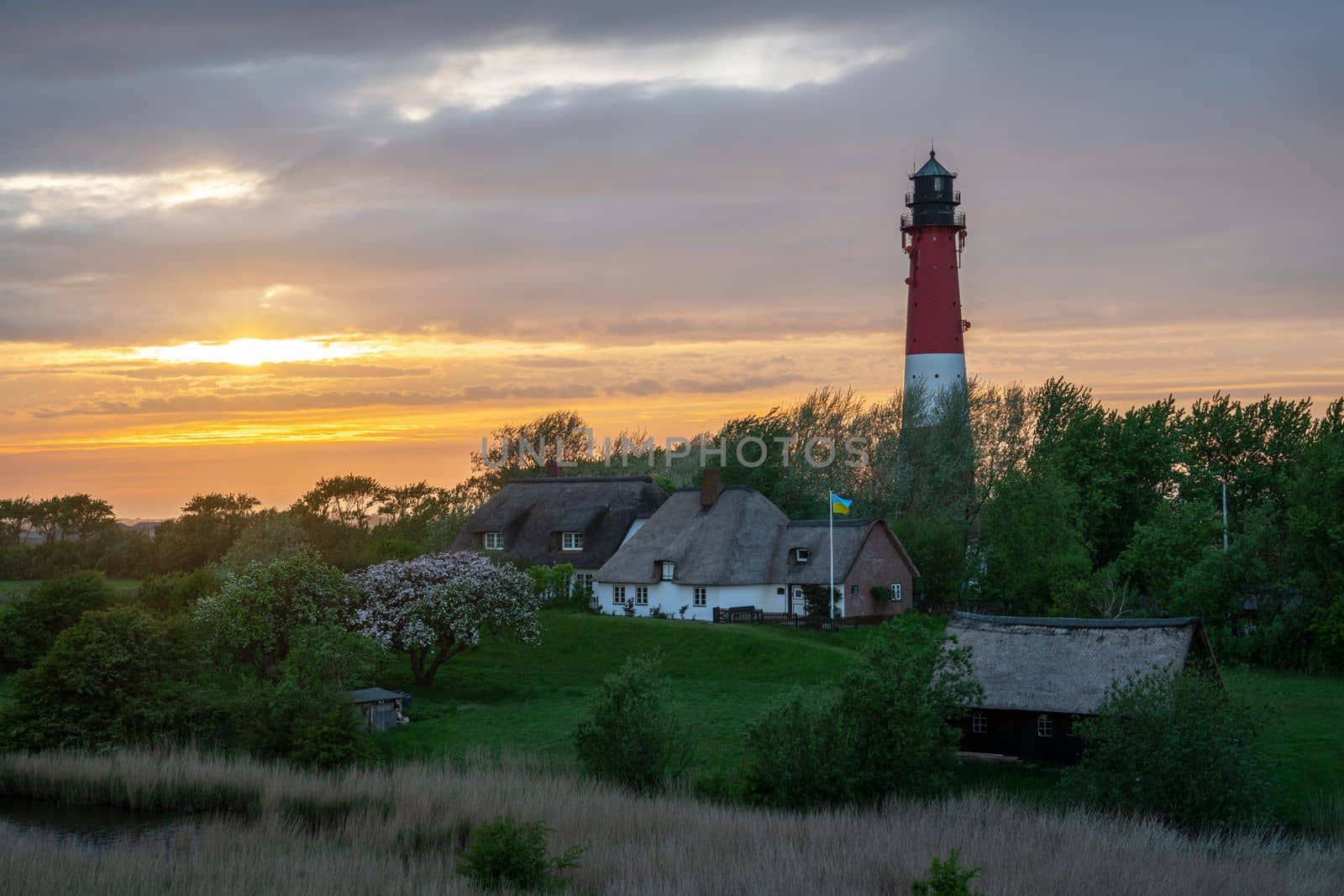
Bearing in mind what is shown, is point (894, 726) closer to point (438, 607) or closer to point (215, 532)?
point (438, 607)

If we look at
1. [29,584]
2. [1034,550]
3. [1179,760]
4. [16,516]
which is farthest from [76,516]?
[1179,760]

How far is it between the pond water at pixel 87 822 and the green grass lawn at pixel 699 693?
5581 millimetres

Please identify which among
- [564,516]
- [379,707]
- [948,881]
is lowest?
[379,707]

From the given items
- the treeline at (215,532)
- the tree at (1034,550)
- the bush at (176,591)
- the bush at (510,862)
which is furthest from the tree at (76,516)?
the bush at (510,862)

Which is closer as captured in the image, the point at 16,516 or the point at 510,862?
the point at 510,862

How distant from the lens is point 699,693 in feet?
121

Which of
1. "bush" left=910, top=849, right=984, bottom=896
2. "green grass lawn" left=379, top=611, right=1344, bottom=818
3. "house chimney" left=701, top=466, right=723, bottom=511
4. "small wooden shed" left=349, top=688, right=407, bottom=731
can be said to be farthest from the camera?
"house chimney" left=701, top=466, right=723, bottom=511

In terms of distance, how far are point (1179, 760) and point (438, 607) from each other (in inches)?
818

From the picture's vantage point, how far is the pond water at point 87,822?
75.5 ft

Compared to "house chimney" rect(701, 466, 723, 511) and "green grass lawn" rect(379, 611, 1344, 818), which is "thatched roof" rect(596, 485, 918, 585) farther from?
"green grass lawn" rect(379, 611, 1344, 818)

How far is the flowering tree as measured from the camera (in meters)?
36.8

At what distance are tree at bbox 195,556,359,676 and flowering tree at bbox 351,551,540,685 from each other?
3.27 feet

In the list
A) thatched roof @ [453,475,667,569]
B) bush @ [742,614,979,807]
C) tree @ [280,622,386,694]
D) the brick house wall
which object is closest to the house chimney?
thatched roof @ [453,475,667,569]

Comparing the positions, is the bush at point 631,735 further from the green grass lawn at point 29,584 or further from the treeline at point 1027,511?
the green grass lawn at point 29,584
